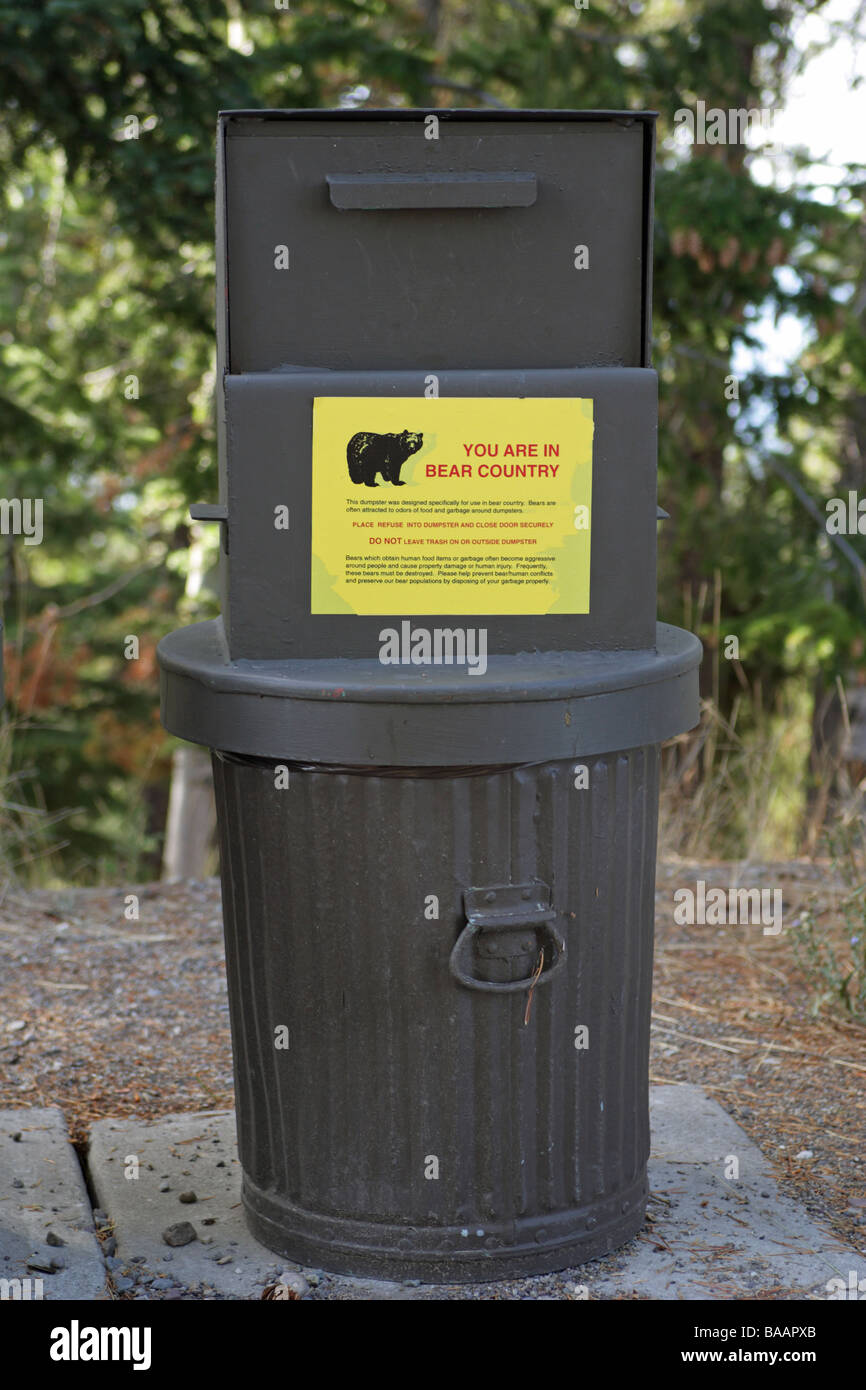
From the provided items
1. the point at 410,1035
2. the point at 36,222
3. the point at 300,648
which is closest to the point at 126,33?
the point at 300,648

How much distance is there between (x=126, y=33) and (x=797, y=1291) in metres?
5.13

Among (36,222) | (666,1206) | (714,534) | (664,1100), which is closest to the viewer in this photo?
(666,1206)

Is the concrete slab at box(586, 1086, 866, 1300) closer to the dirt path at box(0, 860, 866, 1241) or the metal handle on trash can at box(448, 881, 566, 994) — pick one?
the dirt path at box(0, 860, 866, 1241)

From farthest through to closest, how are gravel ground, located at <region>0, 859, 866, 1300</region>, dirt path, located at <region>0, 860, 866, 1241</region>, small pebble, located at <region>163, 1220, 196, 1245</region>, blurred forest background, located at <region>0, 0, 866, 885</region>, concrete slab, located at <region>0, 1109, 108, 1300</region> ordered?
blurred forest background, located at <region>0, 0, 866, 885</region>, dirt path, located at <region>0, 860, 866, 1241</region>, gravel ground, located at <region>0, 859, 866, 1300</region>, small pebble, located at <region>163, 1220, 196, 1245</region>, concrete slab, located at <region>0, 1109, 108, 1300</region>

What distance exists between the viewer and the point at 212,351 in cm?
786

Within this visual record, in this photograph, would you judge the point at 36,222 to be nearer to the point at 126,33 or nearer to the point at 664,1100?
the point at 126,33

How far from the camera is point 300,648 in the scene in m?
2.55

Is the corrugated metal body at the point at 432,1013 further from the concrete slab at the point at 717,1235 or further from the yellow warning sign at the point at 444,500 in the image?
the yellow warning sign at the point at 444,500

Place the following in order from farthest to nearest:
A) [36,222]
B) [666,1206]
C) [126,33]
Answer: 1. [36,222]
2. [126,33]
3. [666,1206]

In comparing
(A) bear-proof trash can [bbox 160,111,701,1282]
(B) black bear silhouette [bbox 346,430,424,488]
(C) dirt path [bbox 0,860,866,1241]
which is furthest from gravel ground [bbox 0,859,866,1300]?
(B) black bear silhouette [bbox 346,430,424,488]

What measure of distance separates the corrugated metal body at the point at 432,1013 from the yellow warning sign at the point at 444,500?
35 centimetres

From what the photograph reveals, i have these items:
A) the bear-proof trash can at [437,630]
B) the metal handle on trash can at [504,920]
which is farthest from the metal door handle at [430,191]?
the metal handle on trash can at [504,920]

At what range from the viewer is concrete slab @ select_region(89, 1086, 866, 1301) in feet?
8.70

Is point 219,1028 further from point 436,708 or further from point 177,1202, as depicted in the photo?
point 436,708
